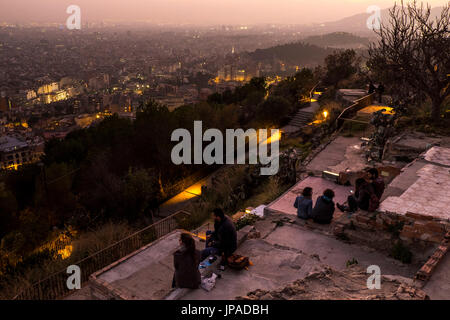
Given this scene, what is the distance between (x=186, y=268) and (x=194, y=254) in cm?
Result: 22

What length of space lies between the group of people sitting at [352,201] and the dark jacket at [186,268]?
3291 millimetres

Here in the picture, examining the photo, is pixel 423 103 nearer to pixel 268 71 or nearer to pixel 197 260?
pixel 197 260

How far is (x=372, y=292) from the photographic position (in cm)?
464

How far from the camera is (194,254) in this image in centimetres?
502

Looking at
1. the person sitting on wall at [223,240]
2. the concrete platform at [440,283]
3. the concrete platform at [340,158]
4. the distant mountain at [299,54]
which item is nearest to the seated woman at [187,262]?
the person sitting on wall at [223,240]

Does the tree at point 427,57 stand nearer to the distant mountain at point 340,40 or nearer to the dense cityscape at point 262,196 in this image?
the dense cityscape at point 262,196

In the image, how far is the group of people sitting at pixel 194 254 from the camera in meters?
5.01

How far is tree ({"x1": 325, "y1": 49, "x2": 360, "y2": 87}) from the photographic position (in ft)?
98.6

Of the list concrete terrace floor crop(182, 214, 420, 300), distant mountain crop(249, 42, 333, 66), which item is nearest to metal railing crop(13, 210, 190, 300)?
concrete terrace floor crop(182, 214, 420, 300)

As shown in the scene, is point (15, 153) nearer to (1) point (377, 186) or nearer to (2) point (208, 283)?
(2) point (208, 283)

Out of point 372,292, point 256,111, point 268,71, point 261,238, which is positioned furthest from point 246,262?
point 268,71

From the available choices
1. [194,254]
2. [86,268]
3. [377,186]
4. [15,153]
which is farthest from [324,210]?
[15,153]

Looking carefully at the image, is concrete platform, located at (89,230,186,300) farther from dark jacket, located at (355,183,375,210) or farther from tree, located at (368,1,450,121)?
tree, located at (368,1,450,121)

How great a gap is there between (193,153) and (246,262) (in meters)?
14.5
